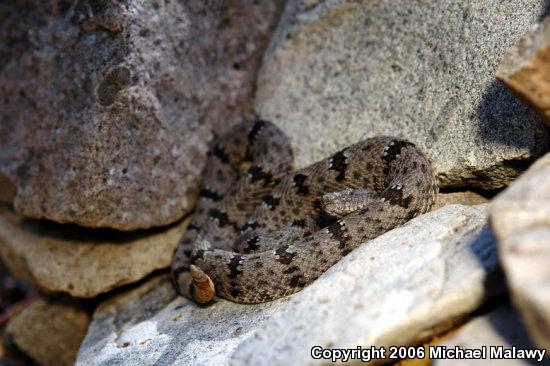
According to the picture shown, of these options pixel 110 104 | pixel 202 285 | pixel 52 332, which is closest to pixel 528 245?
pixel 202 285

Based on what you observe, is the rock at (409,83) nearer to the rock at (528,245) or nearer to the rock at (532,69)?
the rock at (532,69)

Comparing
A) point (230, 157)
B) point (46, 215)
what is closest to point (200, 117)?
point (230, 157)

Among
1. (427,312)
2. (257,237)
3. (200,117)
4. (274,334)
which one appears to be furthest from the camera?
(200,117)

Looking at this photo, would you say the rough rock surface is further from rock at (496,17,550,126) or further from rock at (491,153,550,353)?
rock at (496,17,550,126)

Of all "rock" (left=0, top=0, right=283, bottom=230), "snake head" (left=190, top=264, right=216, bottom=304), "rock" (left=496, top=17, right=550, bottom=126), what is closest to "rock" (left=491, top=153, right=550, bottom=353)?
"rock" (left=496, top=17, right=550, bottom=126)

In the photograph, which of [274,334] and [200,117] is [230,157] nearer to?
[200,117]

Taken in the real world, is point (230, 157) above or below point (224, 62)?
below

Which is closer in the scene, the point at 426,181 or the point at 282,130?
the point at 426,181

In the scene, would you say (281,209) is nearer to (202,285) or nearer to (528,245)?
(202,285)
